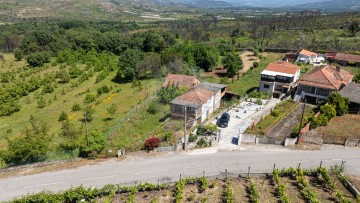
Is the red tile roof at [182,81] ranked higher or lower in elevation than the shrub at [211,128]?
higher

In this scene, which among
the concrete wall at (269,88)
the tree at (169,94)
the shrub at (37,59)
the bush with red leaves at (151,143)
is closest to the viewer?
the bush with red leaves at (151,143)

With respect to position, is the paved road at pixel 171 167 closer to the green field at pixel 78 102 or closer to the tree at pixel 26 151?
the tree at pixel 26 151

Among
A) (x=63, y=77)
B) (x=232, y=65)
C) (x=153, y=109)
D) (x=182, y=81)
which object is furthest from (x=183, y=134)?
(x=63, y=77)

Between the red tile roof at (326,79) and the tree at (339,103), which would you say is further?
the red tile roof at (326,79)

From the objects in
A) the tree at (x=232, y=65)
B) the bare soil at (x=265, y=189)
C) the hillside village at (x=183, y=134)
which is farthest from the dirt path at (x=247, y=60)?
the bare soil at (x=265, y=189)

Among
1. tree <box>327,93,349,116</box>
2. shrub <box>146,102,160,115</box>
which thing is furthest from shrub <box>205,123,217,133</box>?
tree <box>327,93,349,116</box>

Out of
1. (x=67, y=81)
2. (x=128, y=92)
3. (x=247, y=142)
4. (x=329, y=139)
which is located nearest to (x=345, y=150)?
(x=329, y=139)

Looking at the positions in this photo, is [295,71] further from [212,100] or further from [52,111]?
[52,111]
